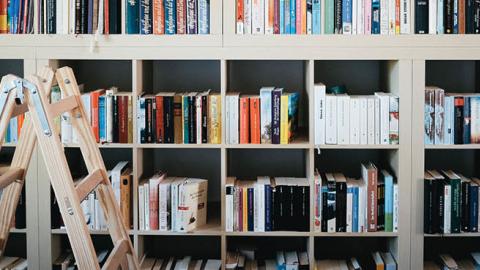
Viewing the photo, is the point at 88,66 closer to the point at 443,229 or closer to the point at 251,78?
the point at 251,78

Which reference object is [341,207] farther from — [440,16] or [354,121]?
[440,16]

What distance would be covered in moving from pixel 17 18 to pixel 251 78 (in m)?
1.15

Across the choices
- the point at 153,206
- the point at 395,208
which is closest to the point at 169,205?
the point at 153,206

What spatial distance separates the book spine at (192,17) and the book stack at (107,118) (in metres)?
0.41

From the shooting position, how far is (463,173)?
12.6 ft

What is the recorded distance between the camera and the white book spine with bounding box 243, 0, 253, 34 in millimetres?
3410

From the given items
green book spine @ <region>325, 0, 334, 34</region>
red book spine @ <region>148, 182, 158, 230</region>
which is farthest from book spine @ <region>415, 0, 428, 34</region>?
red book spine @ <region>148, 182, 158, 230</region>

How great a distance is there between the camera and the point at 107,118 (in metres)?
3.47

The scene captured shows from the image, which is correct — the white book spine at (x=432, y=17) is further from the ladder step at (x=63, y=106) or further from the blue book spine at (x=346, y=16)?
the ladder step at (x=63, y=106)

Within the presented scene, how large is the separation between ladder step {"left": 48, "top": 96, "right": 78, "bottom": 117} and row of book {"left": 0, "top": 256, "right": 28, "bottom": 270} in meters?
1.09

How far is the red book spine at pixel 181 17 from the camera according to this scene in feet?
11.2

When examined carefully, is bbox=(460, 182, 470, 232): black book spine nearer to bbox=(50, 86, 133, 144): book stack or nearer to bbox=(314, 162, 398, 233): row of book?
bbox=(314, 162, 398, 233): row of book

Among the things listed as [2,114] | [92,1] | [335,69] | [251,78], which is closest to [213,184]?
[251,78]

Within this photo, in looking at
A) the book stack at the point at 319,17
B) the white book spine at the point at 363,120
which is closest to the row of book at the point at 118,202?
the book stack at the point at 319,17
